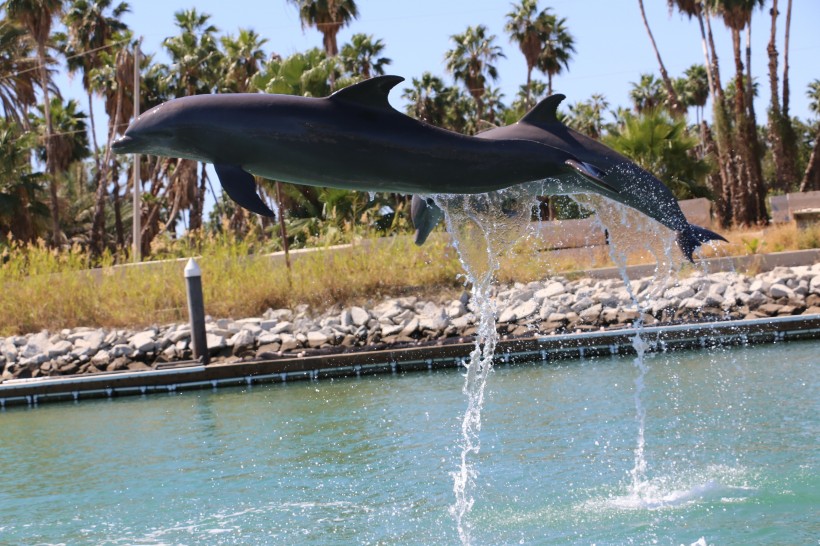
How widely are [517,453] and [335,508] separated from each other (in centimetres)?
200

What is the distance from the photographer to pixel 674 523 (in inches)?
262

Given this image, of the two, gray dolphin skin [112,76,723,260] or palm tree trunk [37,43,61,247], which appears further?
palm tree trunk [37,43,61,247]

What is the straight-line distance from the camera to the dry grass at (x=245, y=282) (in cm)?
1848

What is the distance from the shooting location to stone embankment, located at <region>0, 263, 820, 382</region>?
52.6ft

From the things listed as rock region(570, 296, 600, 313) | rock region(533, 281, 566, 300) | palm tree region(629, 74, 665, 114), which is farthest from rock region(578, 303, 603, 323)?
palm tree region(629, 74, 665, 114)

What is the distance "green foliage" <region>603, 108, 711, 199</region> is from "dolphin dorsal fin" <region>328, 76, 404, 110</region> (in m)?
22.4

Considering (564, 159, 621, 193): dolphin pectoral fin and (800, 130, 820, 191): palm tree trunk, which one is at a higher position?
(800, 130, 820, 191): palm tree trunk

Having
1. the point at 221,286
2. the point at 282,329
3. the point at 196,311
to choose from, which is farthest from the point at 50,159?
the point at 196,311

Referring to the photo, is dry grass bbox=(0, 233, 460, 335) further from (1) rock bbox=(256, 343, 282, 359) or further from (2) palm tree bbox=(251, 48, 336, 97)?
(2) palm tree bbox=(251, 48, 336, 97)

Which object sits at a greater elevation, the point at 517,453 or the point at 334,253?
the point at 334,253

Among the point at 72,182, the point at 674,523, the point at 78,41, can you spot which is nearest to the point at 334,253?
the point at 674,523

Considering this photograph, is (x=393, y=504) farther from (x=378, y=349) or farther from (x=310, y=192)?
(x=310, y=192)

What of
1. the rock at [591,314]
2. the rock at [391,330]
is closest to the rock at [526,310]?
the rock at [591,314]

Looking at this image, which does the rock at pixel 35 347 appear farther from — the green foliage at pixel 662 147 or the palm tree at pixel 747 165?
the palm tree at pixel 747 165
